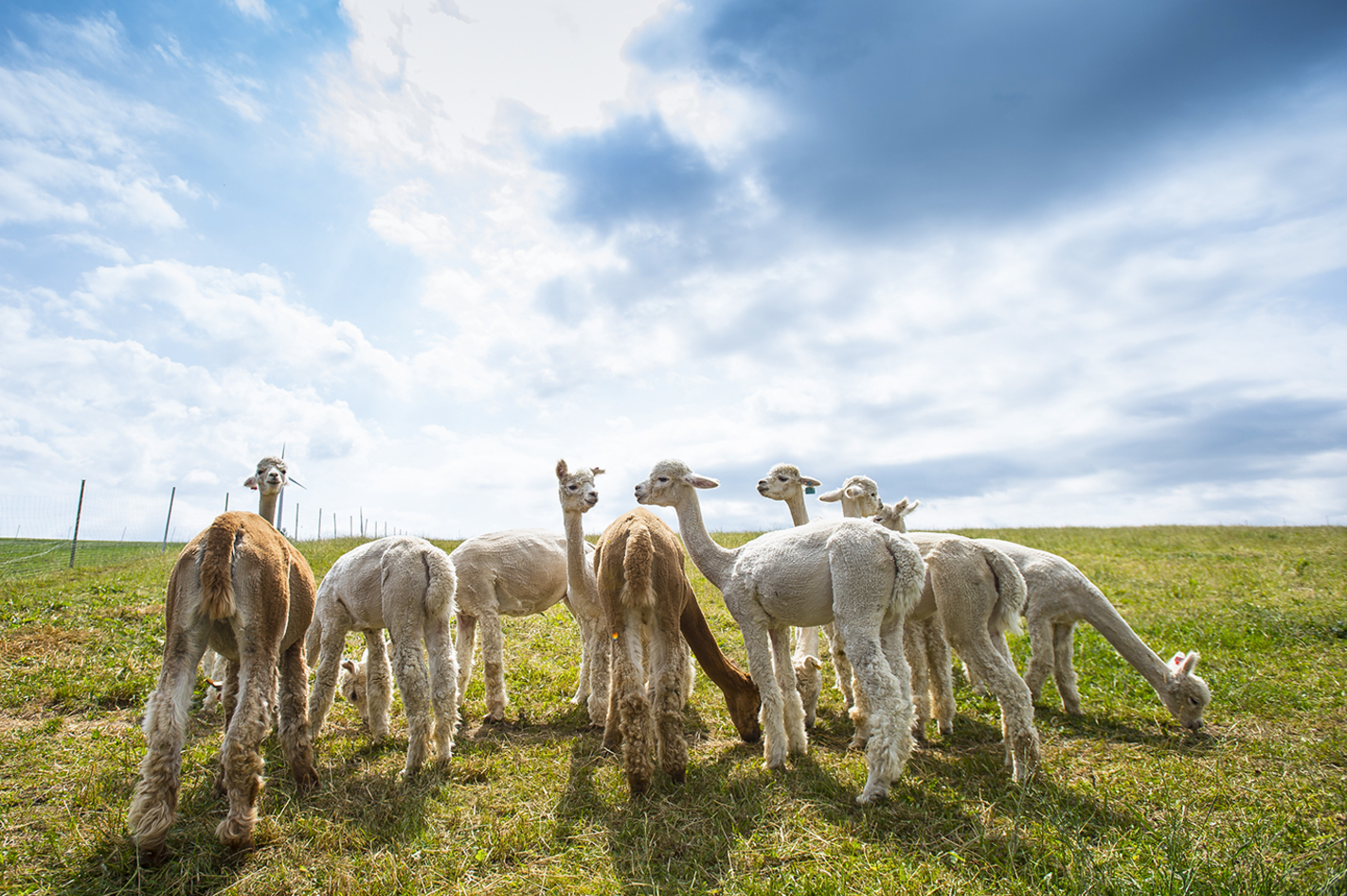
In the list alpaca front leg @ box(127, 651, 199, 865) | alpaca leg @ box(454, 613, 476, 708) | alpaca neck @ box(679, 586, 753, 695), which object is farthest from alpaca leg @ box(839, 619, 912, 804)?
alpaca leg @ box(454, 613, 476, 708)

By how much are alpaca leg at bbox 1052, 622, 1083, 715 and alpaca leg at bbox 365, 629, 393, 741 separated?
8.41m

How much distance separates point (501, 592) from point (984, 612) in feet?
20.1

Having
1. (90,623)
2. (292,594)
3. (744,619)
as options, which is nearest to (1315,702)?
(744,619)

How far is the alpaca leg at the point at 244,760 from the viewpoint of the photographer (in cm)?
474

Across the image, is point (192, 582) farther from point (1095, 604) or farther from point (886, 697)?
point (1095, 604)

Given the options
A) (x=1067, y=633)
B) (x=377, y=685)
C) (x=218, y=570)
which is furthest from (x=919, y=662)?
(x=218, y=570)

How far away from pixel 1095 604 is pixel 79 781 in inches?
457

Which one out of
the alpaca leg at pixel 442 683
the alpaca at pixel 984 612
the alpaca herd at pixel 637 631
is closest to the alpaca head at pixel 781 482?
the alpaca herd at pixel 637 631

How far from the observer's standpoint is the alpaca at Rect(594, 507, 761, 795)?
5777 millimetres

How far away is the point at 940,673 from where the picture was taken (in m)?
7.86

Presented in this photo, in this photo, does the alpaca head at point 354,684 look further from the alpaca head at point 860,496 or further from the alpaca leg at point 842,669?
the alpaca head at point 860,496

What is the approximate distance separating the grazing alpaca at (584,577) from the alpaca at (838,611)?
1527mm

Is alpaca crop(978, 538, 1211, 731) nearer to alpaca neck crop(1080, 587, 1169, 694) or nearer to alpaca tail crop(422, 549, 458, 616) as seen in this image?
alpaca neck crop(1080, 587, 1169, 694)

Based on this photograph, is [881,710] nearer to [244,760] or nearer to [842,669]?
[842,669]
